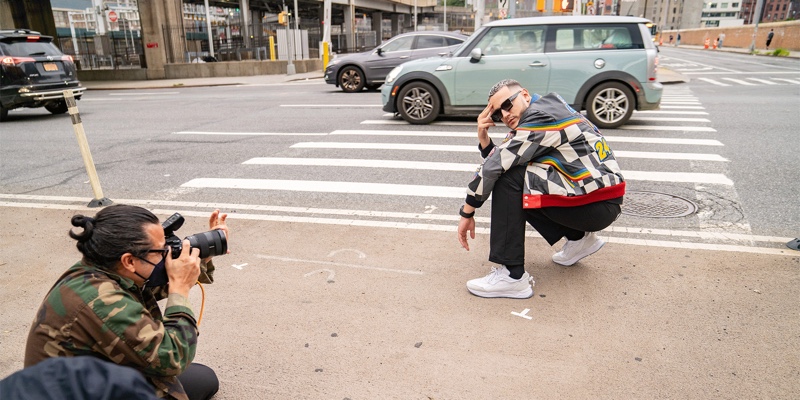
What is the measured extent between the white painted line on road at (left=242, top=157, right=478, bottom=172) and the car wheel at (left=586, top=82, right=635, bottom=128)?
336 cm

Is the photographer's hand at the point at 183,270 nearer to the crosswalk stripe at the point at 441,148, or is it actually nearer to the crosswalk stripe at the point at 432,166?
the crosswalk stripe at the point at 432,166

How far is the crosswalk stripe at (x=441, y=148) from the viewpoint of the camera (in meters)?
7.74

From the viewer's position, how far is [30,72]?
12969mm

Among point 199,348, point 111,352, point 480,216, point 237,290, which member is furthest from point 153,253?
point 480,216

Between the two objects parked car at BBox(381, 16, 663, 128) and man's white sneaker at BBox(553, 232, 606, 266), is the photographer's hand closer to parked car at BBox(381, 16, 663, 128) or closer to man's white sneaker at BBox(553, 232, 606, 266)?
man's white sneaker at BBox(553, 232, 606, 266)

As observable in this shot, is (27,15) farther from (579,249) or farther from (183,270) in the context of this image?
(183,270)

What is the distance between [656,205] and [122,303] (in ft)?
17.1

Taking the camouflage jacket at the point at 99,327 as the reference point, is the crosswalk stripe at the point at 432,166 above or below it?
below

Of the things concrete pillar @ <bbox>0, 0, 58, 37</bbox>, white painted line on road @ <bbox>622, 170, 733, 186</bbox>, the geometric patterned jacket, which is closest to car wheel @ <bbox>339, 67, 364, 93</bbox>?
white painted line on road @ <bbox>622, 170, 733, 186</bbox>

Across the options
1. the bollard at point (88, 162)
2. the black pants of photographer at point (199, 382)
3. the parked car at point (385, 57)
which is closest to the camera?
the black pants of photographer at point (199, 382)

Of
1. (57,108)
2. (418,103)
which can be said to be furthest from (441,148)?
(57,108)

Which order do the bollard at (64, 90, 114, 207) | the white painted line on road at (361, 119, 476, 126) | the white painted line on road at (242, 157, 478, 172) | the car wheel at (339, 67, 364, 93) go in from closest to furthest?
1. the bollard at (64, 90, 114, 207)
2. the white painted line on road at (242, 157, 478, 172)
3. the white painted line on road at (361, 119, 476, 126)
4. the car wheel at (339, 67, 364, 93)

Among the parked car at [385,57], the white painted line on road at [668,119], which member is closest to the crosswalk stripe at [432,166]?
the white painted line on road at [668,119]

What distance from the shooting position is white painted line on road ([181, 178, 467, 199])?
6.33 meters
